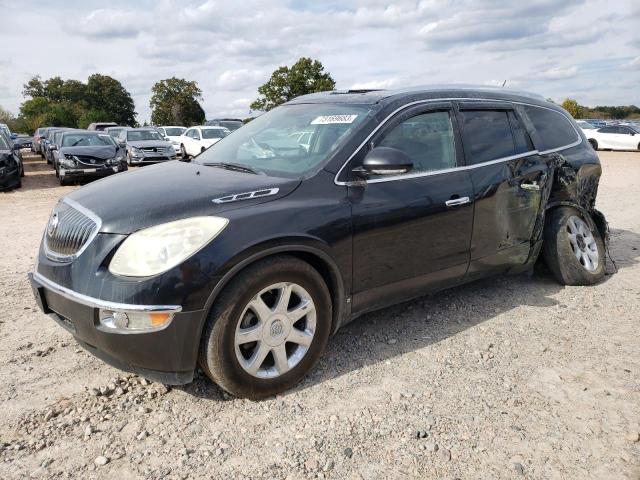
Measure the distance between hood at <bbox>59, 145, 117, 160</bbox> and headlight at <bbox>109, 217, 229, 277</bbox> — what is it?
1228 centimetres

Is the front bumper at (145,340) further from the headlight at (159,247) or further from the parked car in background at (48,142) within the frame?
the parked car in background at (48,142)

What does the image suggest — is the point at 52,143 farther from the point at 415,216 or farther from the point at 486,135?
the point at 415,216

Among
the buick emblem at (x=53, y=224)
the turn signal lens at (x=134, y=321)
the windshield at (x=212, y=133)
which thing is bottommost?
the turn signal lens at (x=134, y=321)

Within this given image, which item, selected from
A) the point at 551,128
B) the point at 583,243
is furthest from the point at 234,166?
the point at 583,243

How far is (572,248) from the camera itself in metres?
4.74

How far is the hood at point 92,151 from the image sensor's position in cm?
1348

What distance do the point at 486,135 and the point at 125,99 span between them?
79.2 m

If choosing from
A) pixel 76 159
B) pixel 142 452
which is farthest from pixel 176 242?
pixel 76 159

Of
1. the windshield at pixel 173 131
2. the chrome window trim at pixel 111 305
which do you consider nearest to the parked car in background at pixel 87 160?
the windshield at pixel 173 131

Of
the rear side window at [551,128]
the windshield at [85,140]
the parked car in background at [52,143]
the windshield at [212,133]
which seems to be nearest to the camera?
the rear side window at [551,128]

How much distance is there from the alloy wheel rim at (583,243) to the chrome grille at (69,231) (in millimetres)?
4115

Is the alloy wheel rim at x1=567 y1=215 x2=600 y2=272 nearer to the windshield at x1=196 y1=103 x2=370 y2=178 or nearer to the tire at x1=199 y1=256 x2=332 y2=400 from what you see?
the windshield at x1=196 y1=103 x2=370 y2=178

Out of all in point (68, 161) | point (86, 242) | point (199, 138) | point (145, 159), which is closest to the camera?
point (86, 242)

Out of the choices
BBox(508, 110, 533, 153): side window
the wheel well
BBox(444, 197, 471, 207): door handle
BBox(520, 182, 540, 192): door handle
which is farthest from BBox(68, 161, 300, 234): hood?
BBox(508, 110, 533, 153): side window
